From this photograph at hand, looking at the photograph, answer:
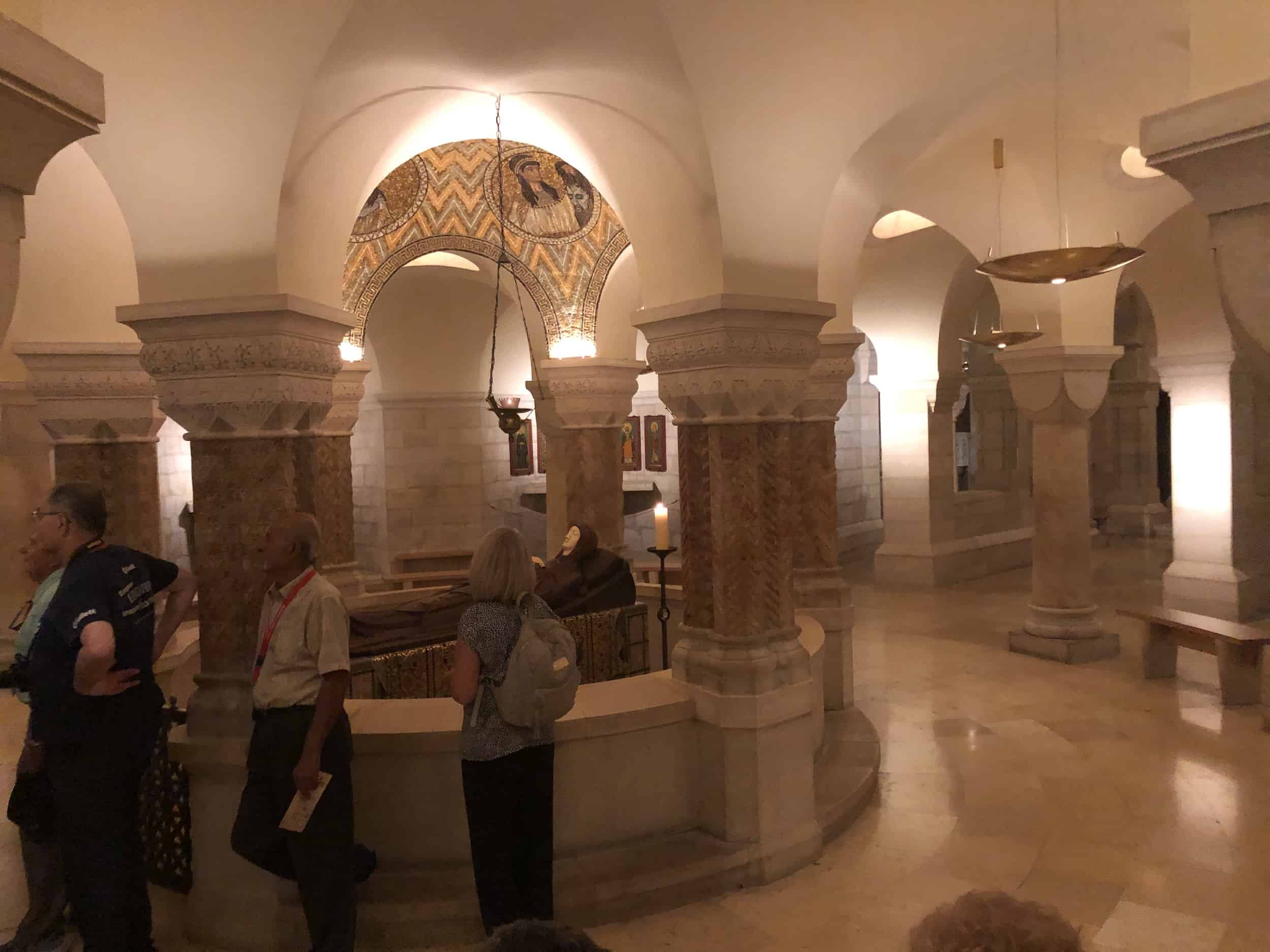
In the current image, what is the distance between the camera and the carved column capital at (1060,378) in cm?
702

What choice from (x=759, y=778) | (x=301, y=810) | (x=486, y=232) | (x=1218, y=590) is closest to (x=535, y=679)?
(x=301, y=810)

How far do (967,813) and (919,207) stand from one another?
4.89 m

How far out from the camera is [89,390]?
5.18m

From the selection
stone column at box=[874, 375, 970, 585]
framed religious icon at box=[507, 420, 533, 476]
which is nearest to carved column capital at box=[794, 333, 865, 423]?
stone column at box=[874, 375, 970, 585]

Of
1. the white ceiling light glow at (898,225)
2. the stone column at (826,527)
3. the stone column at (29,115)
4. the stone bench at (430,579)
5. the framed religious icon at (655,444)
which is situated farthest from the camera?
the framed religious icon at (655,444)

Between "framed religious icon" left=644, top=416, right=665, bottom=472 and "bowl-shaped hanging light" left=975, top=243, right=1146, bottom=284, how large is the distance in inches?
339

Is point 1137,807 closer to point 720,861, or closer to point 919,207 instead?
point 720,861

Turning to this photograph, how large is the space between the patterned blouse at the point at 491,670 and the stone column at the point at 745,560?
4.14ft

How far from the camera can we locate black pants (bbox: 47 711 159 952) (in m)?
2.63

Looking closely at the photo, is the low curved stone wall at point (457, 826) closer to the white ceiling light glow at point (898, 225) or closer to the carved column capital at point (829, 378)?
the carved column capital at point (829, 378)

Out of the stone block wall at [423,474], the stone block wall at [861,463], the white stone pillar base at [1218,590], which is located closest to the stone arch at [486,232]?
the stone block wall at [423,474]

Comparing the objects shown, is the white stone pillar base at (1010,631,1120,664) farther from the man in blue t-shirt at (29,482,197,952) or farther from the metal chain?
the man in blue t-shirt at (29,482,197,952)

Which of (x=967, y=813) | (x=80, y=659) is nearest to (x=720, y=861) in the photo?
(x=967, y=813)

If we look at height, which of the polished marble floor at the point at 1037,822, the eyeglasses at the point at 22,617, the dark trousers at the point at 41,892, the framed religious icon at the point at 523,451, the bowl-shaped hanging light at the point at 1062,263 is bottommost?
the polished marble floor at the point at 1037,822
